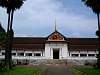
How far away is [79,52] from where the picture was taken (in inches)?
3280

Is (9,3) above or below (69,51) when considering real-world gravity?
above

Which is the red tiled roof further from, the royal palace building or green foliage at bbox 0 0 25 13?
green foliage at bbox 0 0 25 13

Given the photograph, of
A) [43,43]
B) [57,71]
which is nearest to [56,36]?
[43,43]

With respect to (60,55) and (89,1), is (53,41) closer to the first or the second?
(60,55)

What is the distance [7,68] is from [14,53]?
39926mm

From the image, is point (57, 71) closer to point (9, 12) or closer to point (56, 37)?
point (9, 12)

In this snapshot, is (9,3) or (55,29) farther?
(55,29)

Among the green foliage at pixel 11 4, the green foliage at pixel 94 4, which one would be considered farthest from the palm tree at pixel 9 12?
the green foliage at pixel 94 4

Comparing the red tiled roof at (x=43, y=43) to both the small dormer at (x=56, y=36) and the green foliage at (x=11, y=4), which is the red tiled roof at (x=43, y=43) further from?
the green foliage at (x=11, y=4)

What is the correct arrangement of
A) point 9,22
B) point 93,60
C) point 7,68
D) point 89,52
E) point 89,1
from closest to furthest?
point 7,68, point 9,22, point 89,1, point 93,60, point 89,52

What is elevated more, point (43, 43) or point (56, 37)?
point (56, 37)

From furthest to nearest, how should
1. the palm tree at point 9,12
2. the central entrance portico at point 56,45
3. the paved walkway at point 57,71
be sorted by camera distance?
the central entrance portico at point 56,45 → the palm tree at point 9,12 → the paved walkway at point 57,71

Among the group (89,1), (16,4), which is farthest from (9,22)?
(89,1)

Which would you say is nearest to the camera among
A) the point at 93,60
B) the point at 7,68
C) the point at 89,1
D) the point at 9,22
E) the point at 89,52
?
the point at 7,68
